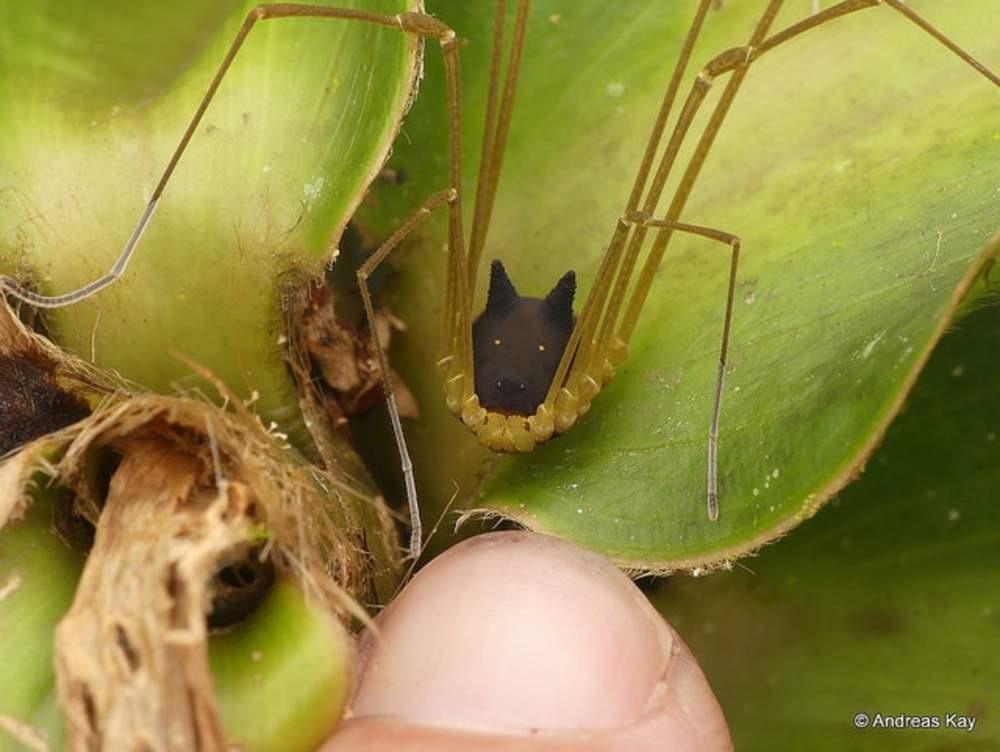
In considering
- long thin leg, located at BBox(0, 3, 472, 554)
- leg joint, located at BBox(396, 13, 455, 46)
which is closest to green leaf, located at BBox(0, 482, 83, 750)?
long thin leg, located at BBox(0, 3, 472, 554)

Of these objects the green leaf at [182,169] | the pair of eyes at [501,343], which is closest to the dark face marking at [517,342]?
the pair of eyes at [501,343]

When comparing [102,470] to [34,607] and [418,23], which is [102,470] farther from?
[418,23]

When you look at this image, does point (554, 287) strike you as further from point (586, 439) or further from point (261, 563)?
point (261, 563)

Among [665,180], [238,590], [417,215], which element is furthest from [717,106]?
[238,590]

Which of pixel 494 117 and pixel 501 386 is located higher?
pixel 494 117

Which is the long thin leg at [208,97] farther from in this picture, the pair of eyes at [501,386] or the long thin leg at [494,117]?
the pair of eyes at [501,386]

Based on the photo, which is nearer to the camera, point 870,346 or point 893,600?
point 870,346

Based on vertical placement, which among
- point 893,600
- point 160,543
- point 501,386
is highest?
point 160,543

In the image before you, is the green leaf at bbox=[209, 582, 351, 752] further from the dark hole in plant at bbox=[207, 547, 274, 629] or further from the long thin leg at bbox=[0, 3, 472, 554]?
the long thin leg at bbox=[0, 3, 472, 554]
